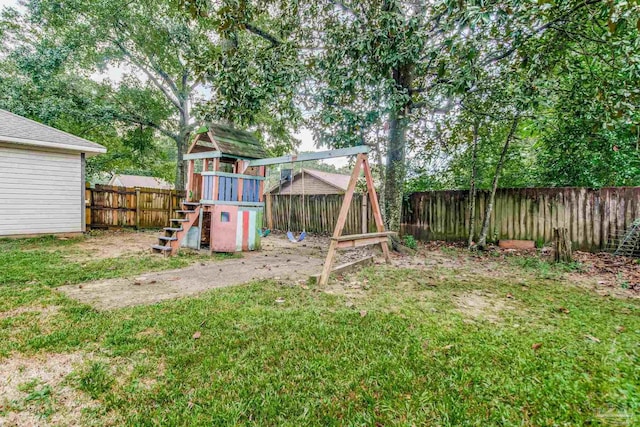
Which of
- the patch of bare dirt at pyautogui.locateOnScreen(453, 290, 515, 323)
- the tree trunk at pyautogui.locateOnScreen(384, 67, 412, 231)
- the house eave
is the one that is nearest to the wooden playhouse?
the tree trunk at pyautogui.locateOnScreen(384, 67, 412, 231)

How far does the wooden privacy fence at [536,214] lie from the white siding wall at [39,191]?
10.2m

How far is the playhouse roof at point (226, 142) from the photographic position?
6398mm

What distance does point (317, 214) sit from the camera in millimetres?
10961

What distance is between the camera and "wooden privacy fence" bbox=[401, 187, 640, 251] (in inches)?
241

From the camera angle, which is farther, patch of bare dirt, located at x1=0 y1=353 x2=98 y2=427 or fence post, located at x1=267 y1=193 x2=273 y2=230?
fence post, located at x1=267 y1=193 x2=273 y2=230

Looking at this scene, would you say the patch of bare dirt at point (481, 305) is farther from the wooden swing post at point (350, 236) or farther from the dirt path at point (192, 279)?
the dirt path at point (192, 279)

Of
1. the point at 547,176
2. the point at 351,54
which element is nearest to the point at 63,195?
the point at 351,54

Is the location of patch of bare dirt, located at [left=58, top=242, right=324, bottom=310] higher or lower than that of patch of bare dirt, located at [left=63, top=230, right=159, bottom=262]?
lower

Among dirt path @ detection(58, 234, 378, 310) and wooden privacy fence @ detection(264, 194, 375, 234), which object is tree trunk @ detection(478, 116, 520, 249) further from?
dirt path @ detection(58, 234, 378, 310)

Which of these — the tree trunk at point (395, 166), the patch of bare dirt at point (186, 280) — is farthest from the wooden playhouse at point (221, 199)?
the tree trunk at point (395, 166)

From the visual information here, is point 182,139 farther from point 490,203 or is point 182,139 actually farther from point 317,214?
point 490,203

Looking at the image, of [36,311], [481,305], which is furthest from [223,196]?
[481,305]

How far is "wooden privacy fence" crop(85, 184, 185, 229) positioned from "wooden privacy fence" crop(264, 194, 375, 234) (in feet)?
13.1

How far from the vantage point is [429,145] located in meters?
7.67
